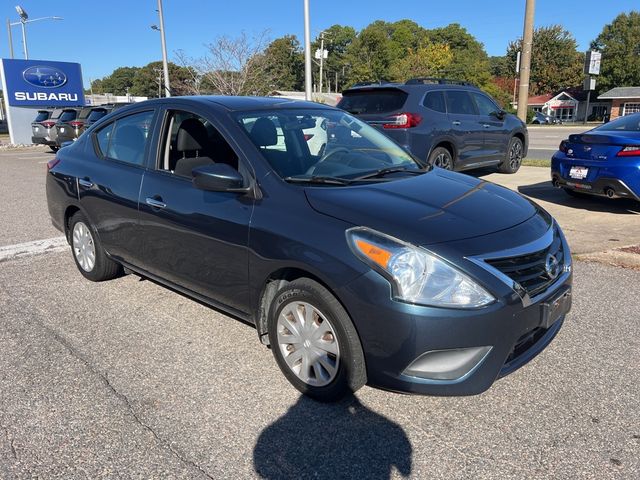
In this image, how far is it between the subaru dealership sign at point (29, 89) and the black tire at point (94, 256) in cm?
2343

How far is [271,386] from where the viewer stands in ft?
10.4

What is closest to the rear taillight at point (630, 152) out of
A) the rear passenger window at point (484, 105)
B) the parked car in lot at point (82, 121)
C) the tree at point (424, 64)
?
the rear passenger window at point (484, 105)

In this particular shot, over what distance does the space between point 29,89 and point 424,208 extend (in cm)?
2710

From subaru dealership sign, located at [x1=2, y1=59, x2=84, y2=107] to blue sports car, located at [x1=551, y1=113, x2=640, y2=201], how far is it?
24.9m

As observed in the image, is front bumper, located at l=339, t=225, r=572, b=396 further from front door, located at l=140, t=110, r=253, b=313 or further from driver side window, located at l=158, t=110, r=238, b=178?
driver side window, located at l=158, t=110, r=238, b=178

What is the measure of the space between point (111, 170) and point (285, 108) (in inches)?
60.7

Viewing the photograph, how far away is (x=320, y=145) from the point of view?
151 inches

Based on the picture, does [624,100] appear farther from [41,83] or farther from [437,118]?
[437,118]

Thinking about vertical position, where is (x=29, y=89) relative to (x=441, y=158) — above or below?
above

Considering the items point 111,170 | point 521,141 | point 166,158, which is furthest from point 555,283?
point 521,141

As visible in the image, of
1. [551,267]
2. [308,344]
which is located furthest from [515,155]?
[308,344]

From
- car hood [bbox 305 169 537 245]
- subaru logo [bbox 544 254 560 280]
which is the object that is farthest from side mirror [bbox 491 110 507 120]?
subaru logo [bbox 544 254 560 280]

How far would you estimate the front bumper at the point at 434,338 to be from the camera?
2.52 metres

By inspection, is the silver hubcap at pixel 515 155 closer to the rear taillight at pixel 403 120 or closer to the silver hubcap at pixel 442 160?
the silver hubcap at pixel 442 160
